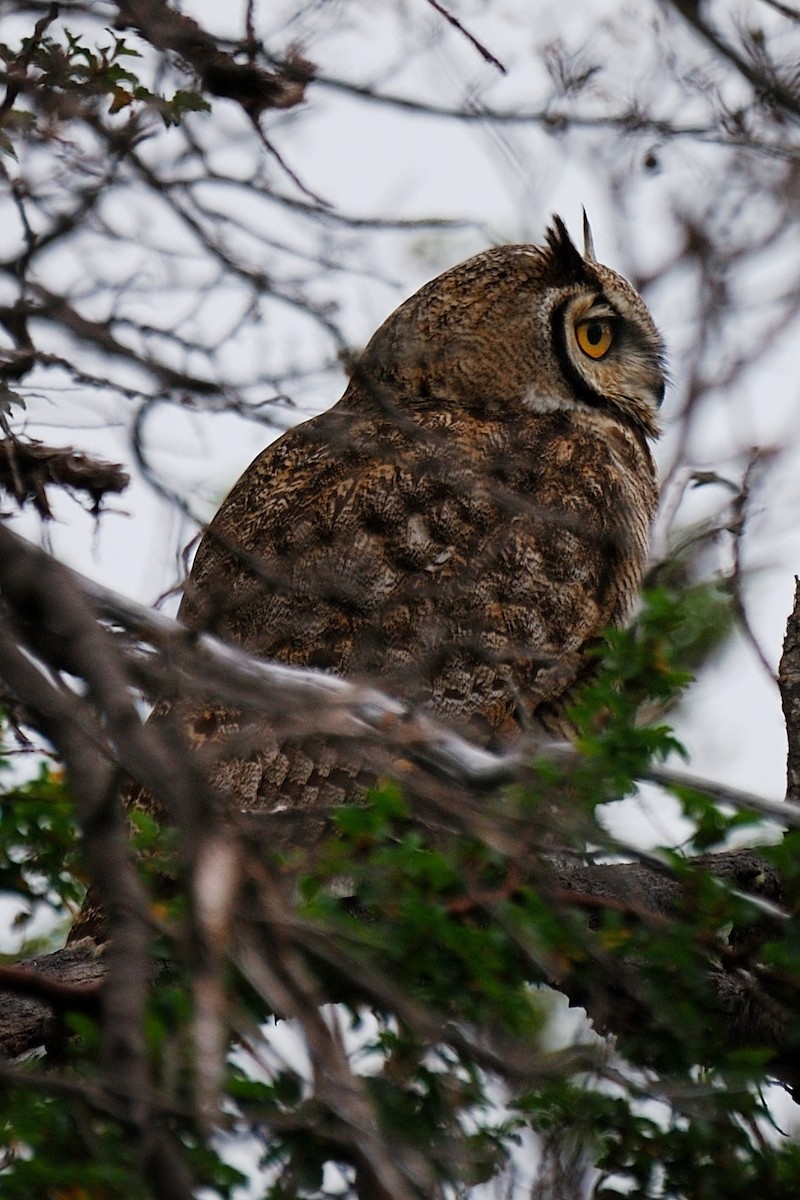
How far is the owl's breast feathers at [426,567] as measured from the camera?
3582 millimetres

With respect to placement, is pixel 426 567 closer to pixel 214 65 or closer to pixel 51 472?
pixel 51 472

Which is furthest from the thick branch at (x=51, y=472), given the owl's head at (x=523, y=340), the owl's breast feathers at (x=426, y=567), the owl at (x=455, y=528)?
the owl's head at (x=523, y=340)

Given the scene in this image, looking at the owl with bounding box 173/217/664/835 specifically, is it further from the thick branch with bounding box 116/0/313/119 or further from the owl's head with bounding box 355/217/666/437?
the thick branch with bounding box 116/0/313/119

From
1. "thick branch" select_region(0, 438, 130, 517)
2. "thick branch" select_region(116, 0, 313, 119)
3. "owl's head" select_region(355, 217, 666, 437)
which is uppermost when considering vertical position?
"owl's head" select_region(355, 217, 666, 437)

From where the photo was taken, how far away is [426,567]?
3.69 m

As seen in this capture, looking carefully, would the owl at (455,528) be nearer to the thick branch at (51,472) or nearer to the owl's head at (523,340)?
the owl's head at (523,340)

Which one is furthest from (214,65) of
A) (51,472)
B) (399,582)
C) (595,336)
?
(595,336)

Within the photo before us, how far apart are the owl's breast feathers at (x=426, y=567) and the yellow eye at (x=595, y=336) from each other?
26.7 inches

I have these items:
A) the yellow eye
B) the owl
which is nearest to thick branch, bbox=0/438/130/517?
the owl

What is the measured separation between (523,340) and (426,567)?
1.07 m

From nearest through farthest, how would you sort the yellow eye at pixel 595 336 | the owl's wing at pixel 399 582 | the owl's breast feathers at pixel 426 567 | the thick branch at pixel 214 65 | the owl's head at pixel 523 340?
the thick branch at pixel 214 65, the owl's wing at pixel 399 582, the owl's breast feathers at pixel 426 567, the owl's head at pixel 523 340, the yellow eye at pixel 595 336

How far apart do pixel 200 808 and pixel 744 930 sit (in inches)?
73.2

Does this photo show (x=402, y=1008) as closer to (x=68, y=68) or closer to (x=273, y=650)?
(x=68, y=68)

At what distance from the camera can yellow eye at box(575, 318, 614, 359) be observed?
15.3ft
